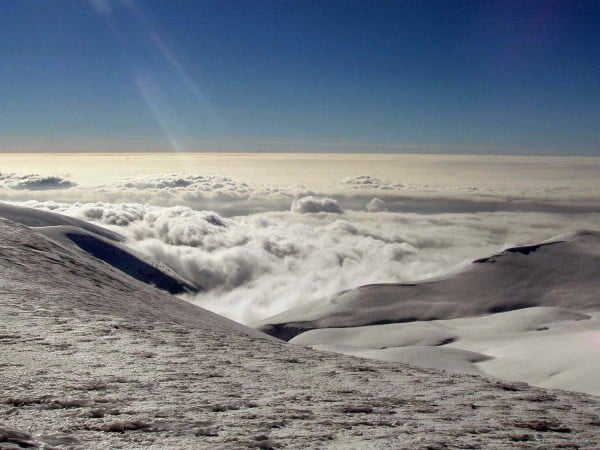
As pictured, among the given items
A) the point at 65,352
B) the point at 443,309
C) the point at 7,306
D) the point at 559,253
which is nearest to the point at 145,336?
the point at 65,352

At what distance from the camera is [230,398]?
5875mm

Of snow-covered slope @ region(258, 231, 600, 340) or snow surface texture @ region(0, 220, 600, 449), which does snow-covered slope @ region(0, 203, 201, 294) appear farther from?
snow surface texture @ region(0, 220, 600, 449)

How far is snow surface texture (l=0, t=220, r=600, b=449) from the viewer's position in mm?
4625

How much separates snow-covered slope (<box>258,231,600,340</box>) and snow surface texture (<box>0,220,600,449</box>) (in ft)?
198

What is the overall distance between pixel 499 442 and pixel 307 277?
169 metres

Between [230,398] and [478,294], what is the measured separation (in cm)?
7635

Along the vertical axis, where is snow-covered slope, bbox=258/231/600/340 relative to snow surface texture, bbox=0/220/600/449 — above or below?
below

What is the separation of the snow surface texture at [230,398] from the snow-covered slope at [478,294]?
198 ft

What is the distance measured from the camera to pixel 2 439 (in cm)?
372

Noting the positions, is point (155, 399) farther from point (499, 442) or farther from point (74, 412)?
point (499, 442)

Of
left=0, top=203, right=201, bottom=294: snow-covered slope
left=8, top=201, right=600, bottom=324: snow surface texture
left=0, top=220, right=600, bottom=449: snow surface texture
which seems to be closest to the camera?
left=0, top=220, right=600, bottom=449: snow surface texture

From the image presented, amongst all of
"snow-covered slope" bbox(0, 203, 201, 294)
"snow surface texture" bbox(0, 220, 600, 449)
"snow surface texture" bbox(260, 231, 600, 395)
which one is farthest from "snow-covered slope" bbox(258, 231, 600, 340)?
"snow surface texture" bbox(0, 220, 600, 449)

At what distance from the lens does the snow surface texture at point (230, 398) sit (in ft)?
15.2

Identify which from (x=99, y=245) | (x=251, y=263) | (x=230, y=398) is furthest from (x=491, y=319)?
(x=251, y=263)
